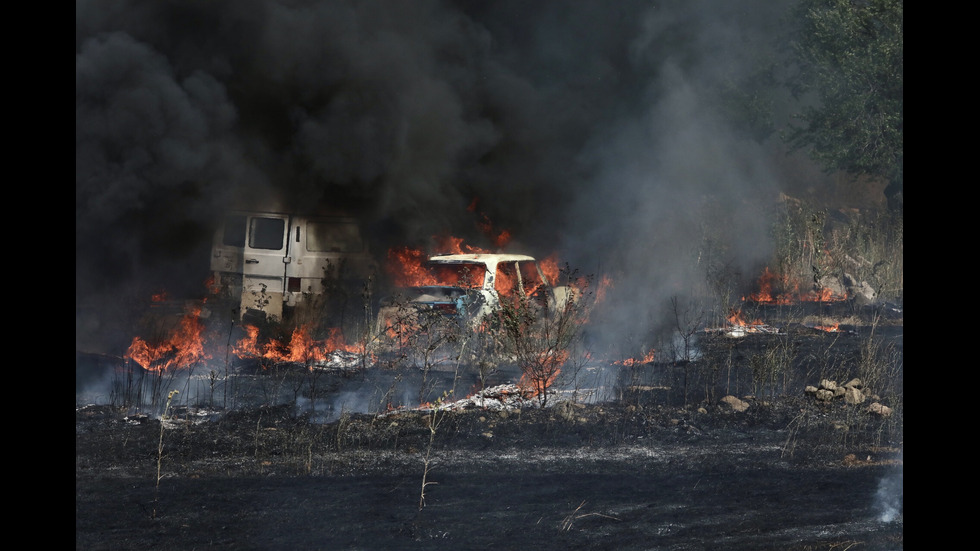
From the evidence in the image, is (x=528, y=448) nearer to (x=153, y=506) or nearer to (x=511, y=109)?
(x=153, y=506)

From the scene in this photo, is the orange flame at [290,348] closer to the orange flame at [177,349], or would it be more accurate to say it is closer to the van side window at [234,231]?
the orange flame at [177,349]

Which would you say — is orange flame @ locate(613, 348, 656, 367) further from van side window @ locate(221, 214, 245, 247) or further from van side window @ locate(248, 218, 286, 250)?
van side window @ locate(248, 218, 286, 250)

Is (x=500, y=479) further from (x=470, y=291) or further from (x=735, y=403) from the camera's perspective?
(x=470, y=291)

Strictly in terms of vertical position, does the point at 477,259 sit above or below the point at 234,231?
below

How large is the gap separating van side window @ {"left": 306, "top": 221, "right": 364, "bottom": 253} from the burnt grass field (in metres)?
2.60

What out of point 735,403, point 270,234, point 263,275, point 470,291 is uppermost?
point 270,234

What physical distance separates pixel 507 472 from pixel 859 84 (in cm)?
1512

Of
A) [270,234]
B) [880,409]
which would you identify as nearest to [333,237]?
[270,234]

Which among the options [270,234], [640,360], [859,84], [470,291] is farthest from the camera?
[859,84]

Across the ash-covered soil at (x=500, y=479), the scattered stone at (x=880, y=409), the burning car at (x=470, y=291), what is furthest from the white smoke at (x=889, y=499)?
the burning car at (x=470, y=291)

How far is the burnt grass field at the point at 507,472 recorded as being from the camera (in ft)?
14.2

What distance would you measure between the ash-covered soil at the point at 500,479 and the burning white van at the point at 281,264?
322 centimetres

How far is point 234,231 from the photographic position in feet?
34.8

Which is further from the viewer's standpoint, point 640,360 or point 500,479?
point 640,360
